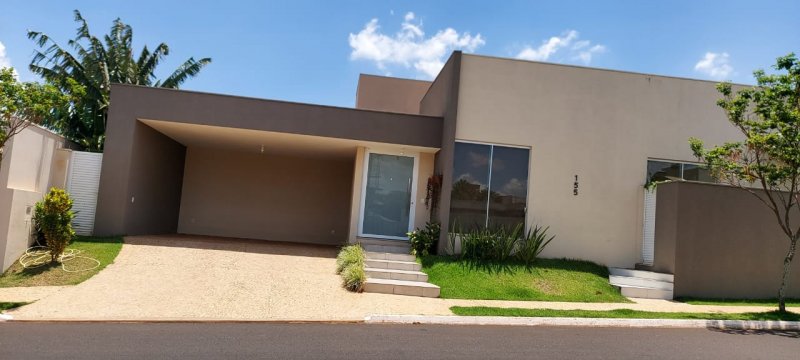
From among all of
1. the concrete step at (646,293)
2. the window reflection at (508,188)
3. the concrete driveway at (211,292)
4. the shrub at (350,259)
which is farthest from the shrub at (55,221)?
the concrete step at (646,293)

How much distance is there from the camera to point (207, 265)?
11.3 m

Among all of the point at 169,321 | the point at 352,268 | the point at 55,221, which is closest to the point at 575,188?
the point at 352,268

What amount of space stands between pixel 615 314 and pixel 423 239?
15.7 feet

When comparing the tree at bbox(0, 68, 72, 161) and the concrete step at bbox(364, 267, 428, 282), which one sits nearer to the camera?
the tree at bbox(0, 68, 72, 161)

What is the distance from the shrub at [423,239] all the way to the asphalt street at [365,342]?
470cm

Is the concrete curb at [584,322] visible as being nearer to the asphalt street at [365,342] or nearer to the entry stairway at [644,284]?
the asphalt street at [365,342]

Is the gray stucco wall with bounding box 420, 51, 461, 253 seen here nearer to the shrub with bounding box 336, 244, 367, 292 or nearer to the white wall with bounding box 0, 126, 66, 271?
the shrub with bounding box 336, 244, 367, 292

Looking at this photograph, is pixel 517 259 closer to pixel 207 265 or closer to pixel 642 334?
pixel 642 334

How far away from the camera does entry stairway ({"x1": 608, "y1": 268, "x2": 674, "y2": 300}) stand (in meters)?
11.4

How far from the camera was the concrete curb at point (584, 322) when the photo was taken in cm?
826

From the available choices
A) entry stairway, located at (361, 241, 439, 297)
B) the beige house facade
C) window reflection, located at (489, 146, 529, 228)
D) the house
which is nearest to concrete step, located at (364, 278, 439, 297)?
entry stairway, located at (361, 241, 439, 297)

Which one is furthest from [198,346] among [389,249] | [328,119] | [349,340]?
[328,119]

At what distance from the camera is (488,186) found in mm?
13000

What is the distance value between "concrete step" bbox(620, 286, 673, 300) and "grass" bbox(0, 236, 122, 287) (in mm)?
10183
